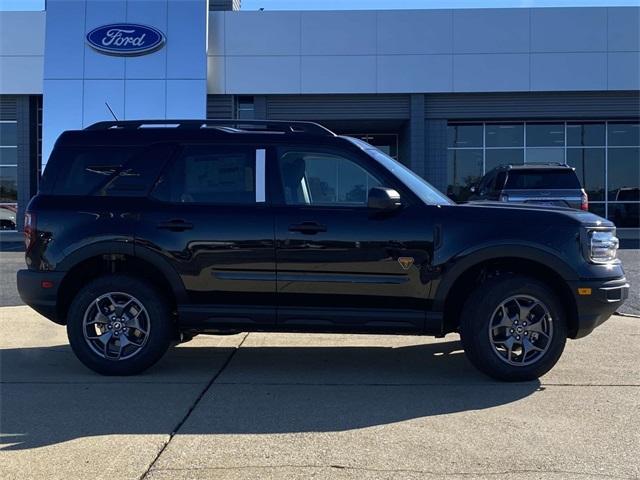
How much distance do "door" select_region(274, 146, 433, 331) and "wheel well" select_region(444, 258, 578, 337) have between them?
388mm

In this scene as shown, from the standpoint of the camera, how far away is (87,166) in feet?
18.2

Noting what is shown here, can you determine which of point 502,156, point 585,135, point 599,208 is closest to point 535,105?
point 502,156

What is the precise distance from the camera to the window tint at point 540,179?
12266 millimetres

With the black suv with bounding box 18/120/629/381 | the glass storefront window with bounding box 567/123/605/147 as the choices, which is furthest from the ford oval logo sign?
the black suv with bounding box 18/120/629/381

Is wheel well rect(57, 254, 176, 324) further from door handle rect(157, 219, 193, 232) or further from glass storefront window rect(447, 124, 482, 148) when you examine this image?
glass storefront window rect(447, 124, 482, 148)

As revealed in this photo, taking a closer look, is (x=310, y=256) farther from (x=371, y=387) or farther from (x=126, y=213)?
(x=126, y=213)

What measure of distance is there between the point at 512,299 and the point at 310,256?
1.67 meters

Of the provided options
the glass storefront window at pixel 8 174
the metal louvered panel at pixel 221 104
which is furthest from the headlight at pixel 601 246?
the glass storefront window at pixel 8 174

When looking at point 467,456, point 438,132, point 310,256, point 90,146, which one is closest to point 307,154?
point 310,256

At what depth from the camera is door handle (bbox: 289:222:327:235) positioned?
16.9 feet

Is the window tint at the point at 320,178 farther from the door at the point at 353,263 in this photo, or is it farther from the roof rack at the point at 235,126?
the roof rack at the point at 235,126

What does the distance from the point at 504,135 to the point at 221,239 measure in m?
18.5

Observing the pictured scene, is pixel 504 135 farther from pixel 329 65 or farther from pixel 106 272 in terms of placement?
pixel 106 272

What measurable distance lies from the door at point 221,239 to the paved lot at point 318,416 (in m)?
0.65
